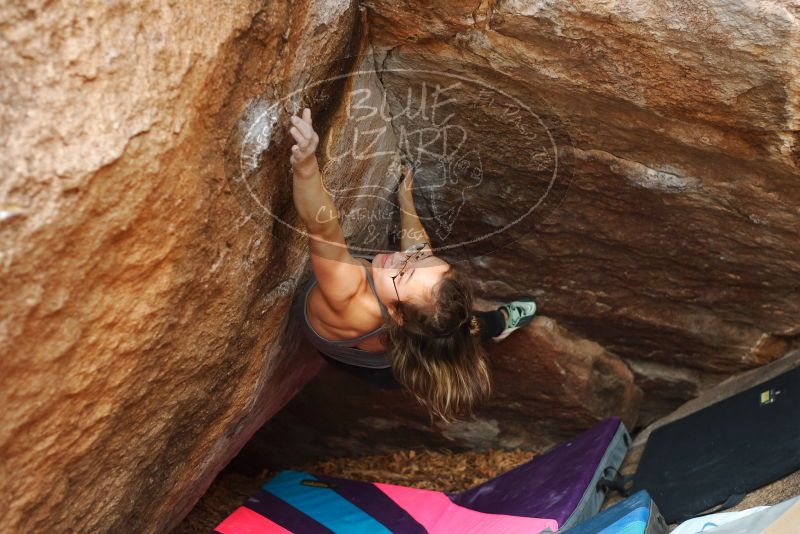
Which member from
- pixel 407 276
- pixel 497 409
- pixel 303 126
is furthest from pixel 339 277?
pixel 497 409

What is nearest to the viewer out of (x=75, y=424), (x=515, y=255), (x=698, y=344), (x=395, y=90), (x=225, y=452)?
(x=75, y=424)

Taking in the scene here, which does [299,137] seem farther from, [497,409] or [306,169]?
[497,409]

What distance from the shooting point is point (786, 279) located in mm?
3287

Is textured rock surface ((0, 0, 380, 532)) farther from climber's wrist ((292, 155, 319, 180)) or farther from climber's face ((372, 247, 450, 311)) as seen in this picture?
climber's face ((372, 247, 450, 311))

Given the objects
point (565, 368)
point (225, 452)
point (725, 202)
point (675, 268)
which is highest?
point (725, 202)

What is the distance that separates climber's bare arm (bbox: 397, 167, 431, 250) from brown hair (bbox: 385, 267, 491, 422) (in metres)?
0.34

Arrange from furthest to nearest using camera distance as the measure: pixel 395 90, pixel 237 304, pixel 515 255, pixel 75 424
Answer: pixel 515 255 < pixel 395 90 < pixel 237 304 < pixel 75 424

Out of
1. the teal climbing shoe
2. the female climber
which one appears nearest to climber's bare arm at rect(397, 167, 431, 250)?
the female climber

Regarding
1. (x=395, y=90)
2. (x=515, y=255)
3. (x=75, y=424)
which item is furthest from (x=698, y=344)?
(x=75, y=424)

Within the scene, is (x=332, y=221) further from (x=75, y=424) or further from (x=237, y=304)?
(x=75, y=424)

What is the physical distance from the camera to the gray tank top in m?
2.76

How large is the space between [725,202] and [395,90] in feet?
3.82

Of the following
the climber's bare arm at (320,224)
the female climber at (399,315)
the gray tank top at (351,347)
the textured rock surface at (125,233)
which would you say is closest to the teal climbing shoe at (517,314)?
the female climber at (399,315)

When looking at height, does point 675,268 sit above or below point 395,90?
below
